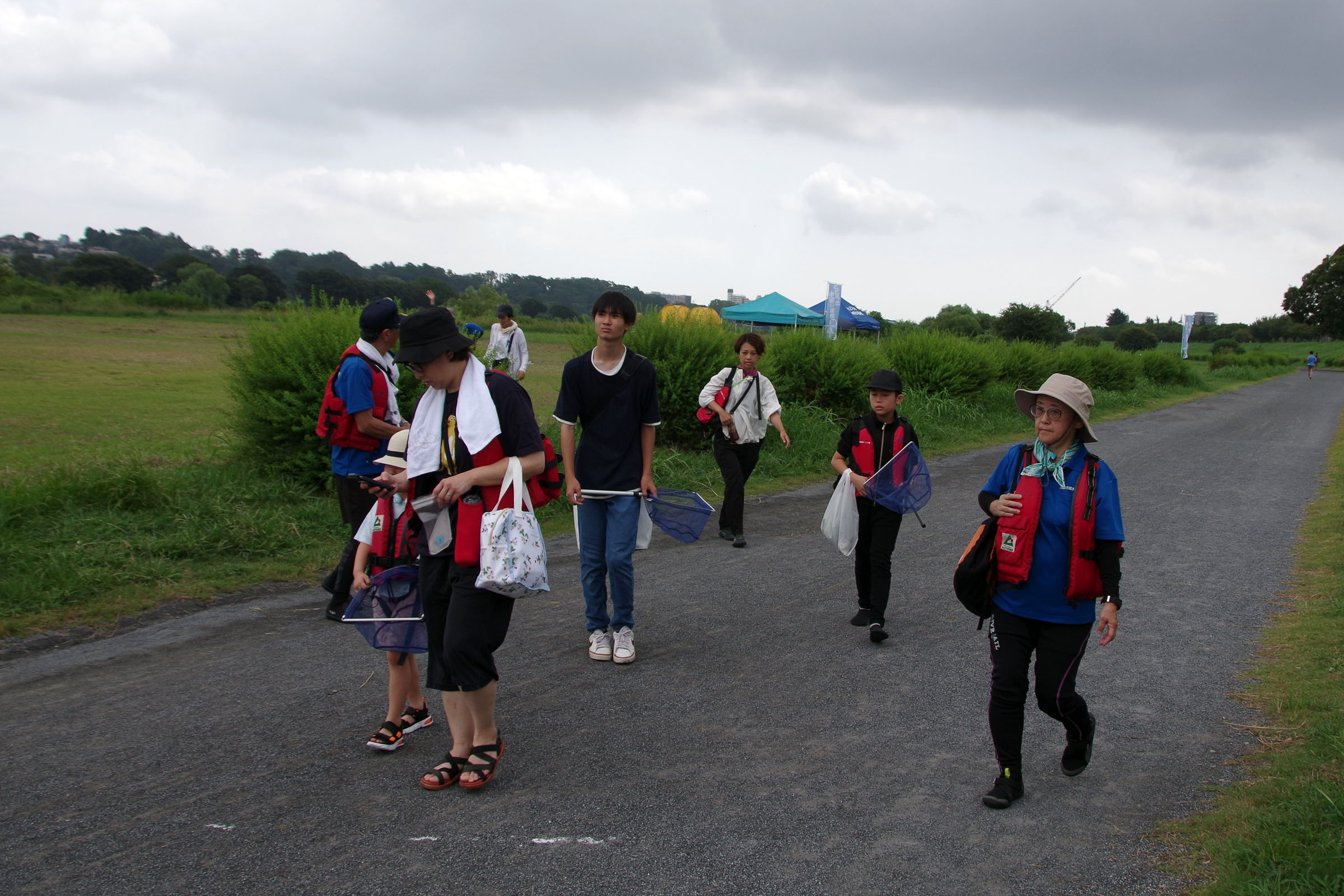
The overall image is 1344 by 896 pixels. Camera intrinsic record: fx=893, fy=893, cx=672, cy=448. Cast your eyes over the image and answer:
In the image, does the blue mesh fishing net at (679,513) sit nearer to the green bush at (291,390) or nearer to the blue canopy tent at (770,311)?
the green bush at (291,390)

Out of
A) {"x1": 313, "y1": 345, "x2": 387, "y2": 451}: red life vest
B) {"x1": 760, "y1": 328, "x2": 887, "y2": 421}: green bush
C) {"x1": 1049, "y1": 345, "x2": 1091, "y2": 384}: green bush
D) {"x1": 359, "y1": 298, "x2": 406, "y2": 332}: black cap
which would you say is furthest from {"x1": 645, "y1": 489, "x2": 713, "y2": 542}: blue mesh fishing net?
{"x1": 1049, "y1": 345, "x2": 1091, "y2": 384}: green bush

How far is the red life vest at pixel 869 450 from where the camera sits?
558cm

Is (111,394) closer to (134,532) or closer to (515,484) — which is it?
(134,532)

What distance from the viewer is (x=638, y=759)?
12.2 ft

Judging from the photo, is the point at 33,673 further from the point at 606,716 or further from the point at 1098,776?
the point at 1098,776

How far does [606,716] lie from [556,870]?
4.19ft

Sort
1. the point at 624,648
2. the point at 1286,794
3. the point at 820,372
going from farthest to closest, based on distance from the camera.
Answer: the point at 820,372
the point at 624,648
the point at 1286,794

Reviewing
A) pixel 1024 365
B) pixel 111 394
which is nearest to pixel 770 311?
pixel 1024 365

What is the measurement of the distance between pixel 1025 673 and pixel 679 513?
2.28m

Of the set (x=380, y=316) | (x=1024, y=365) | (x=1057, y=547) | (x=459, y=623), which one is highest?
(x=380, y=316)

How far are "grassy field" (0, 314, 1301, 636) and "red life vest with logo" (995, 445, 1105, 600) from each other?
203 inches

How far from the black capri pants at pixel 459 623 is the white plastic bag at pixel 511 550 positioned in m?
0.09

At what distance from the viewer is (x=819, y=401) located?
16.5 m

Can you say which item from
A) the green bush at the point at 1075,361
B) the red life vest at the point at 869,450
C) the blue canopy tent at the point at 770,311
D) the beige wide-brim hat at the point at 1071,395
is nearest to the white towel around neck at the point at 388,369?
the red life vest at the point at 869,450
